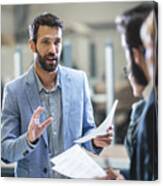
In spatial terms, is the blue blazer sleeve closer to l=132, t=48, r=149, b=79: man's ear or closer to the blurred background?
the blurred background

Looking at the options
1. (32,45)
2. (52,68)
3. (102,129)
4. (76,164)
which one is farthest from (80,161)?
(32,45)

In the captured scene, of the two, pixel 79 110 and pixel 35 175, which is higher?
pixel 79 110

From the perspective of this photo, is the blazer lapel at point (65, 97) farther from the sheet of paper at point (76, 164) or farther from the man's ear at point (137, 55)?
the man's ear at point (137, 55)

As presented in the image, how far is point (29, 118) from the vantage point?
165 centimetres

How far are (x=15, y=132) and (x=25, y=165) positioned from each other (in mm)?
128

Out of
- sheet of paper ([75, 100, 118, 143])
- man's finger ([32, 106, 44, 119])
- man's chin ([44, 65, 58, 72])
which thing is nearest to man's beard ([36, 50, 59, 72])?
man's chin ([44, 65, 58, 72])

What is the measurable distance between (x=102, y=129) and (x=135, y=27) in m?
0.38

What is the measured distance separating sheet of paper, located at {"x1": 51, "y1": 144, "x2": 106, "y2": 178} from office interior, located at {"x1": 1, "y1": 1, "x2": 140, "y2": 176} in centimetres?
10

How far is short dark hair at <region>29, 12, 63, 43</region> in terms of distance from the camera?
5.37 ft

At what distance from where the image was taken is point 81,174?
1.63 m

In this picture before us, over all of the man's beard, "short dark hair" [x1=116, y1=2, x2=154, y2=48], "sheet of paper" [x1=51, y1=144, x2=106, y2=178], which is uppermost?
"short dark hair" [x1=116, y1=2, x2=154, y2=48]

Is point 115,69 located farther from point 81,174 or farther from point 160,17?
point 81,174

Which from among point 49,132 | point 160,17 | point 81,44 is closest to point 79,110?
point 49,132

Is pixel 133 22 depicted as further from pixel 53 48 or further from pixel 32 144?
pixel 32 144
